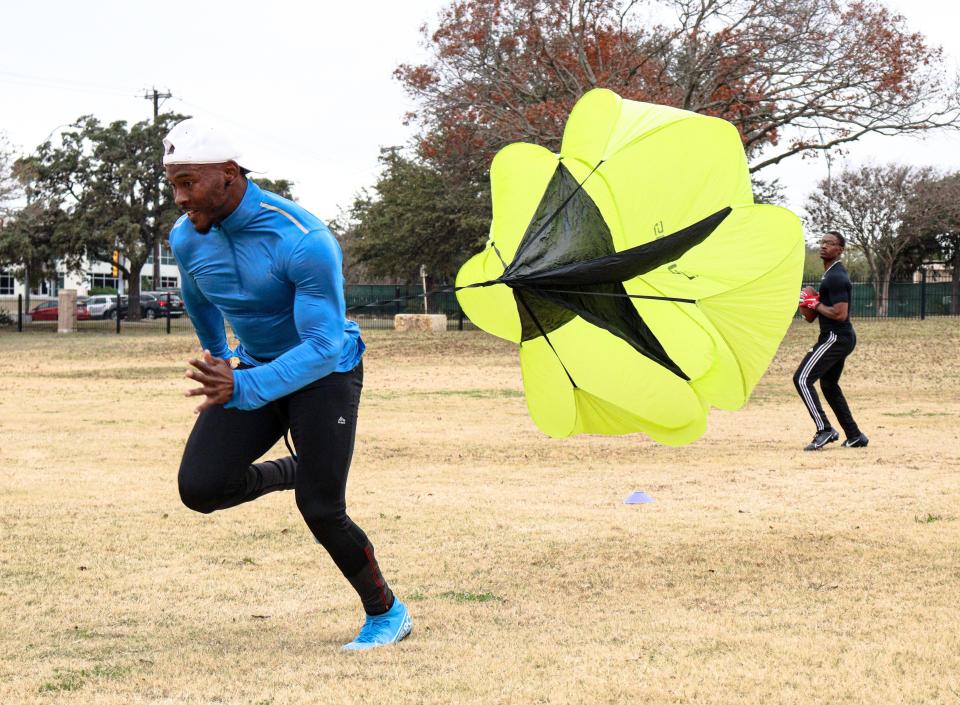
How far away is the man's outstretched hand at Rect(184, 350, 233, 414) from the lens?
4434 millimetres

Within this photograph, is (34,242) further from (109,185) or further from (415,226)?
(415,226)

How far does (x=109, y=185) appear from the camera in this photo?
158 ft

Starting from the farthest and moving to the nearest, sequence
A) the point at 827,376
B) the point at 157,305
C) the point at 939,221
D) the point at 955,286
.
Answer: the point at 157,305 → the point at 939,221 → the point at 955,286 → the point at 827,376

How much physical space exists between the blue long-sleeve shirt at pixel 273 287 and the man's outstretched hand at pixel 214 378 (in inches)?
1.6

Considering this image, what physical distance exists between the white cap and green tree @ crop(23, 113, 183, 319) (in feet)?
145

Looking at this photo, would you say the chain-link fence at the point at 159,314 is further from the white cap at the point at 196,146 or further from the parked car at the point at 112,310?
the white cap at the point at 196,146

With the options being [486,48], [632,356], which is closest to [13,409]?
[632,356]

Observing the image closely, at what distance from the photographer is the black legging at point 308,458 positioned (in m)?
4.91

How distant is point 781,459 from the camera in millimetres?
10617

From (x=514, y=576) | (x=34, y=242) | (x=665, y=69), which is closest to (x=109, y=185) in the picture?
(x=34, y=242)

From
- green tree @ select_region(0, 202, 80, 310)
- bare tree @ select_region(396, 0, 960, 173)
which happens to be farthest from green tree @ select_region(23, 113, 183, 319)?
bare tree @ select_region(396, 0, 960, 173)

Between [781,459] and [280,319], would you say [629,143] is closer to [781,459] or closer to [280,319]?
[280,319]

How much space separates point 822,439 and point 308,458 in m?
7.48

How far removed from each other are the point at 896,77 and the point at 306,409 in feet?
81.6
